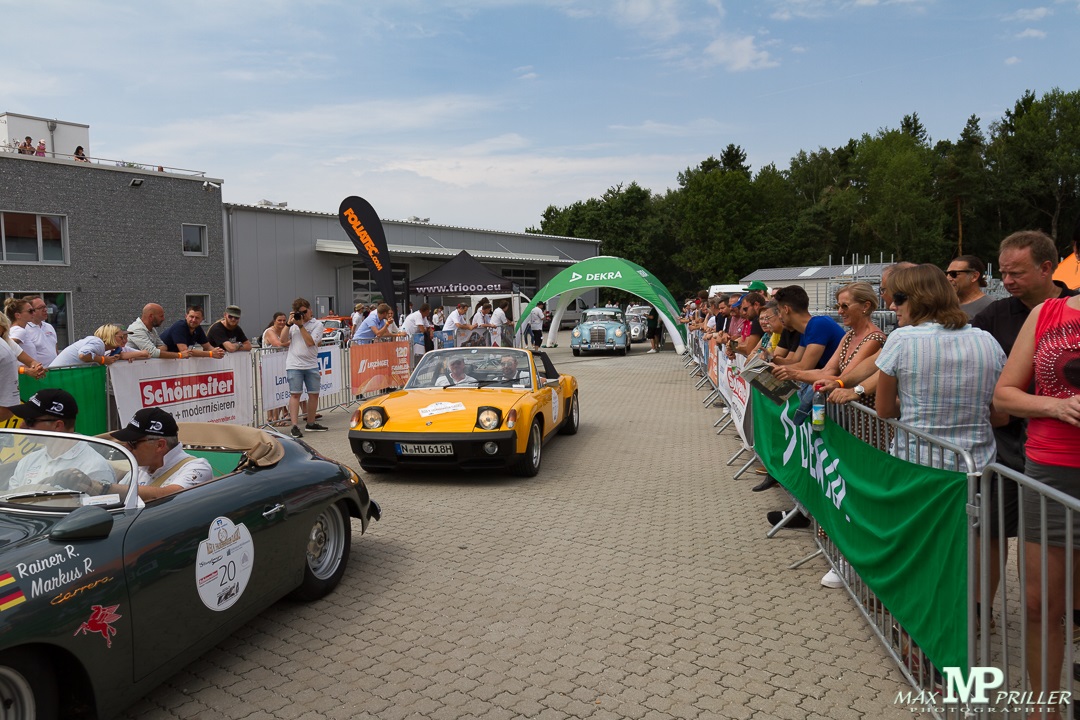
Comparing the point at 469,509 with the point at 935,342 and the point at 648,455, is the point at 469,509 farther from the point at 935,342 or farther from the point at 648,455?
the point at 935,342

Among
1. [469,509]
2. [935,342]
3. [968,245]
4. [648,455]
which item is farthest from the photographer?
[968,245]

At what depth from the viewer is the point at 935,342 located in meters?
3.43

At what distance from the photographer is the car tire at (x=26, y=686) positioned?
259 cm

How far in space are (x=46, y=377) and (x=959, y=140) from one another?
73.4m

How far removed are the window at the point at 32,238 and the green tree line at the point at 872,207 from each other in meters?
44.8

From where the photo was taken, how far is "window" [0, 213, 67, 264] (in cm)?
2350

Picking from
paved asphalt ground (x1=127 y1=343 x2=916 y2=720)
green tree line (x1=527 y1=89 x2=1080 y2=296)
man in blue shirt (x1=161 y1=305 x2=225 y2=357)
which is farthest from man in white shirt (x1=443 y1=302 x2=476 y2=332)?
green tree line (x1=527 y1=89 x2=1080 y2=296)

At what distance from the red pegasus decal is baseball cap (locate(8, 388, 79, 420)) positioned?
1.97m

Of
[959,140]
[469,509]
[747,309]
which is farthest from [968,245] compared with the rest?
[469,509]

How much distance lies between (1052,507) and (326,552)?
157 inches

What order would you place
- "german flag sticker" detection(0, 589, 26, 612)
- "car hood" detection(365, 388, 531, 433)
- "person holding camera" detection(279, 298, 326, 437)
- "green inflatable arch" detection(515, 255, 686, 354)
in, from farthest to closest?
"green inflatable arch" detection(515, 255, 686, 354) → "person holding camera" detection(279, 298, 326, 437) → "car hood" detection(365, 388, 531, 433) → "german flag sticker" detection(0, 589, 26, 612)

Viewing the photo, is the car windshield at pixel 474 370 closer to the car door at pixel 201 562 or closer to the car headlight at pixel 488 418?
the car headlight at pixel 488 418

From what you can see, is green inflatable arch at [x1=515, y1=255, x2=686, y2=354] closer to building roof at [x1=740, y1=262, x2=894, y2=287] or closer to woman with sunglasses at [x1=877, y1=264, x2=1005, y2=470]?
building roof at [x1=740, y1=262, x2=894, y2=287]

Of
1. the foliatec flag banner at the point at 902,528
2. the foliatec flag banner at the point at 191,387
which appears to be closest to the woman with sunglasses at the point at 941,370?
the foliatec flag banner at the point at 902,528
